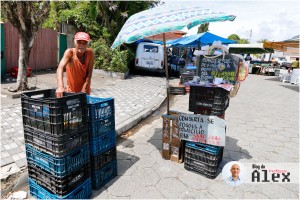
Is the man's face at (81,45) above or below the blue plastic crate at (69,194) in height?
above

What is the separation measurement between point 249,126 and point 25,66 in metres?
7.10

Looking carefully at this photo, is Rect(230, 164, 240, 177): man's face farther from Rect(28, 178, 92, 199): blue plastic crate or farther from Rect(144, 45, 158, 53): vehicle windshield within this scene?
Rect(144, 45, 158, 53): vehicle windshield

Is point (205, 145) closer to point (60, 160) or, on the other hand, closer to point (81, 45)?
point (60, 160)

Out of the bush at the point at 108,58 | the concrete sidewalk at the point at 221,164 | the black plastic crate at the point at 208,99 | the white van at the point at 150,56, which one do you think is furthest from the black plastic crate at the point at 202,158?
the white van at the point at 150,56

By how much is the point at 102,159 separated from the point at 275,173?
9.10 ft

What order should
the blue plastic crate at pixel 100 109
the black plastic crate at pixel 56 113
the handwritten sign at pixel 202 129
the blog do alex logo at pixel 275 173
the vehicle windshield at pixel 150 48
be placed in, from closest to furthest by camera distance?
1. the black plastic crate at pixel 56 113
2. the blue plastic crate at pixel 100 109
3. the handwritten sign at pixel 202 129
4. the blog do alex logo at pixel 275 173
5. the vehicle windshield at pixel 150 48

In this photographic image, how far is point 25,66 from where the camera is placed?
299 inches

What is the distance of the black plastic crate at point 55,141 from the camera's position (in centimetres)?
252

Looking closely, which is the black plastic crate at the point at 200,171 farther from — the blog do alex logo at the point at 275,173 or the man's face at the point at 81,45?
the man's face at the point at 81,45

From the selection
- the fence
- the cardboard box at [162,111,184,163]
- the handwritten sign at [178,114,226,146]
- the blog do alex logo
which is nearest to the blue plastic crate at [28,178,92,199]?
the cardboard box at [162,111,184,163]

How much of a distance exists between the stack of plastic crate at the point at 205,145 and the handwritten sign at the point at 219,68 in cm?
43

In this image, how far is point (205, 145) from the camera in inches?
137

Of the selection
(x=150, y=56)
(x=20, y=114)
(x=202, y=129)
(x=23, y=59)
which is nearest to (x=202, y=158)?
(x=202, y=129)

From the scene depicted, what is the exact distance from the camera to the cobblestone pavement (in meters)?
3.15
